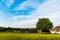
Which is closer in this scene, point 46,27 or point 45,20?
point 46,27

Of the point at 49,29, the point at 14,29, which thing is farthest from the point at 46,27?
the point at 14,29

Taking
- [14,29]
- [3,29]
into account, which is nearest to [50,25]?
[14,29]

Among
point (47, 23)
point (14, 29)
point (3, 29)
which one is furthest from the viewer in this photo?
point (47, 23)

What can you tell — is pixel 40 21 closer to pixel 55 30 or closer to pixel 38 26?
pixel 38 26

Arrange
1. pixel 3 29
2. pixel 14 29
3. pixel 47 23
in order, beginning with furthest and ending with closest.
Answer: pixel 47 23 < pixel 14 29 < pixel 3 29

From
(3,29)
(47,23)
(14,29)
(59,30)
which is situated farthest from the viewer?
(47,23)

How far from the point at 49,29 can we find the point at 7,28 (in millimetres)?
41329

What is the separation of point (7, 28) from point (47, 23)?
42119mm

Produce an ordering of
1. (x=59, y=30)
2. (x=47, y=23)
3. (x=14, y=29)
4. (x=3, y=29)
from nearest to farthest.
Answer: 1. (x=3, y=29)
2. (x=14, y=29)
3. (x=59, y=30)
4. (x=47, y=23)

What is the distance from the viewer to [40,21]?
121 m

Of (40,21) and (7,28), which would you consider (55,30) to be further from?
(7,28)

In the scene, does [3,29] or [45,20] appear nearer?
[3,29]

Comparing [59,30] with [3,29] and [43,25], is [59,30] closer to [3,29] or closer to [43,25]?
[43,25]

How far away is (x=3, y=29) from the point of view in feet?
260
